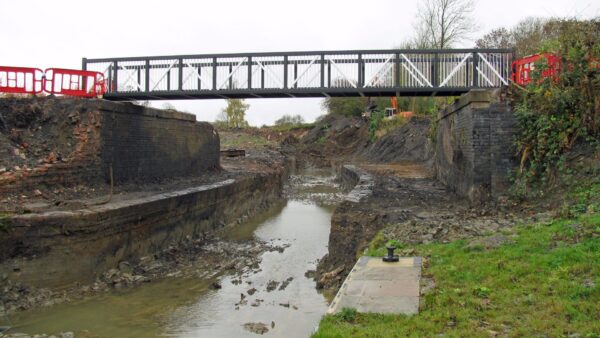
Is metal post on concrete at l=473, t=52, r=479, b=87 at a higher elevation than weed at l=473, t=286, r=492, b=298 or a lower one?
higher

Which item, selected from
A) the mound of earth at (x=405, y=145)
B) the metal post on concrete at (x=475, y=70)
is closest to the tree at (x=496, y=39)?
the mound of earth at (x=405, y=145)

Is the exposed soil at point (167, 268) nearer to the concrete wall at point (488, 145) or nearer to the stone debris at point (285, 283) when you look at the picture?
the stone debris at point (285, 283)

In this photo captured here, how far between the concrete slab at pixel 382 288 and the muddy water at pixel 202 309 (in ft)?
3.90

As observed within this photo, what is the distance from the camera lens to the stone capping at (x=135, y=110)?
11570 mm

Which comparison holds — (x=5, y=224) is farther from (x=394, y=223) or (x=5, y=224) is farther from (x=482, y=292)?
(x=482, y=292)

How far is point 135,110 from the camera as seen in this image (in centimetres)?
1287

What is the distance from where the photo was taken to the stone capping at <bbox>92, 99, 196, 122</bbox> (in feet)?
38.0

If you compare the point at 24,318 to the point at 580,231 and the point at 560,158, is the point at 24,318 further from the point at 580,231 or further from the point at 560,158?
the point at 560,158

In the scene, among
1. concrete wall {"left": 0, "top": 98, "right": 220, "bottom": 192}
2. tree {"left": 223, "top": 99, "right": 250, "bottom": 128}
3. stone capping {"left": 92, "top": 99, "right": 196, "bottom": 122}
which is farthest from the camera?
tree {"left": 223, "top": 99, "right": 250, "bottom": 128}

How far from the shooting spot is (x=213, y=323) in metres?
6.83

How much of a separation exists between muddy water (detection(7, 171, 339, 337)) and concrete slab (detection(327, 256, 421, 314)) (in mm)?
1188

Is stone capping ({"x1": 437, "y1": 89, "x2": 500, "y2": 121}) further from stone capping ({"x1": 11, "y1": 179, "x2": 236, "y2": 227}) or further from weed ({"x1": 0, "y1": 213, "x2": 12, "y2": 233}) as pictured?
weed ({"x1": 0, "y1": 213, "x2": 12, "y2": 233})

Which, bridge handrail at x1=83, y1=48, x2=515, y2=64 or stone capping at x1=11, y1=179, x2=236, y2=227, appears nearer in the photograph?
stone capping at x1=11, y1=179, x2=236, y2=227

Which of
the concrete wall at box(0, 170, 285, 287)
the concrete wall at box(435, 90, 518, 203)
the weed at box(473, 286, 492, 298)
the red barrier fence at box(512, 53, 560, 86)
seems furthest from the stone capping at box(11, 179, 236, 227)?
the red barrier fence at box(512, 53, 560, 86)
